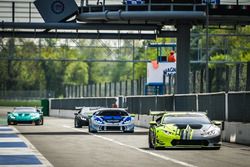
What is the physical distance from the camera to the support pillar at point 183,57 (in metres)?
55.4

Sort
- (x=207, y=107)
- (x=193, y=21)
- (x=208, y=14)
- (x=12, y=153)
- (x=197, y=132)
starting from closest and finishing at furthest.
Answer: (x=12, y=153), (x=197, y=132), (x=207, y=107), (x=208, y=14), (x=193, y=21)

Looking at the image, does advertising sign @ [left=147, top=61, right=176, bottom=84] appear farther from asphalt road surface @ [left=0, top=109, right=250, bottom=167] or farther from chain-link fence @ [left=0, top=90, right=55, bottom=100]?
chain-link fence @ [left=0, top=90, right=55, bottom=100]

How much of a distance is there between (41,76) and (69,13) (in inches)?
5292

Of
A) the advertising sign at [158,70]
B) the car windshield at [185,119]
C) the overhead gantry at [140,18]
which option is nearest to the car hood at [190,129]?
the car windshield at [185,119]

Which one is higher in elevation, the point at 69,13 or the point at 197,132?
the point at 69,13

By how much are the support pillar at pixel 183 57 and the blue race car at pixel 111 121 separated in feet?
47.8

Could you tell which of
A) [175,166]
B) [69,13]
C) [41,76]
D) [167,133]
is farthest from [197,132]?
[41,76]

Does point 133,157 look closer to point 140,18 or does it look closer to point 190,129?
point 190,129

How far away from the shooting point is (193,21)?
5528cm

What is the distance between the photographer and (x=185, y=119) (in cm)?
2736

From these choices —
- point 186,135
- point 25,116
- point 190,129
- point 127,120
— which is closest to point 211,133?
point 190,129

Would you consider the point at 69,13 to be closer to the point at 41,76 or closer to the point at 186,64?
the point at 186,64

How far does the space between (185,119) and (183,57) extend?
2934 centimetres

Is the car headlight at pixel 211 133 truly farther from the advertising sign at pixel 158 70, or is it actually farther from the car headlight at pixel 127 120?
the advertising sign at pixel 158 70
